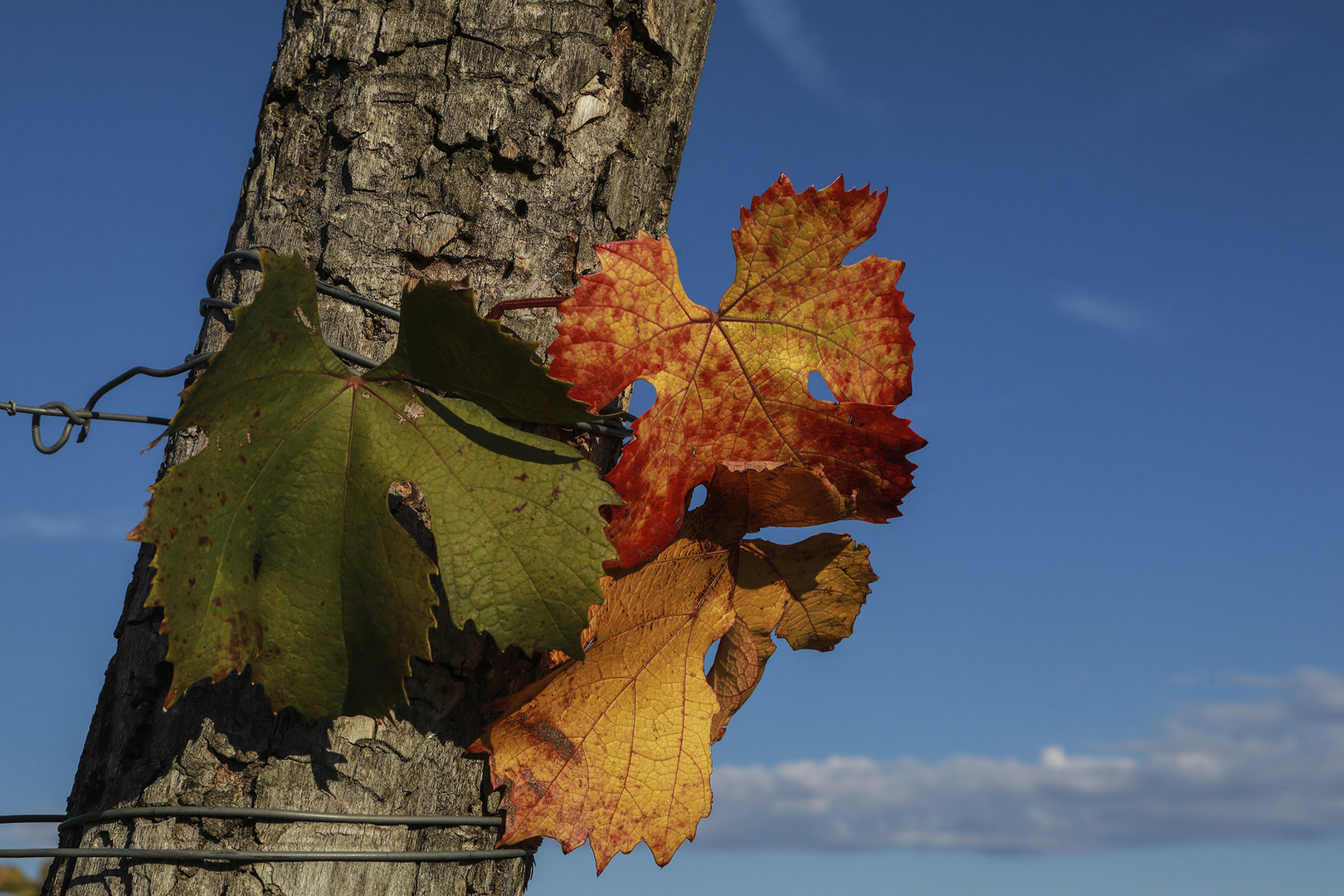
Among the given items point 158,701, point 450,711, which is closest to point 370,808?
point 450,711

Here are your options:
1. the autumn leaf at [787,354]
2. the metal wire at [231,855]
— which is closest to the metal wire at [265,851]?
the metal wire at [231,855]

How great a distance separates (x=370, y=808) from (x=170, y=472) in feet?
2.12

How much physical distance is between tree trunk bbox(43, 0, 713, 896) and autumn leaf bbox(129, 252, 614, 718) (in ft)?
0.63

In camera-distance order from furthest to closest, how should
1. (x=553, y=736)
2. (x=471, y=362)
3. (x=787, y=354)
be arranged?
1. (x=787, y=354)
2. (x=553, y=736)
3. (x=471, y=362)

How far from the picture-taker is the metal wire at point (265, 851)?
1.62 metres

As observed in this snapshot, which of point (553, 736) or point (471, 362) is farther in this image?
point (553, 736)

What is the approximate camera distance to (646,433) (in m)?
1.71

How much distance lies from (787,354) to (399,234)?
76cm

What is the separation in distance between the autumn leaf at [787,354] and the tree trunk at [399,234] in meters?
0.28

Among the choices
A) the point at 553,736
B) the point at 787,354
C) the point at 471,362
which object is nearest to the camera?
the point at 471,362

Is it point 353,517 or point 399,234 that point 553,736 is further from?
point 399,234

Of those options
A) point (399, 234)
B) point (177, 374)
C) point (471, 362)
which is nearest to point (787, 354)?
point (471, 362)

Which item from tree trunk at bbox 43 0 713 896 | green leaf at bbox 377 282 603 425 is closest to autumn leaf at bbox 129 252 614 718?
green leaf at bbox 377 282 603 425

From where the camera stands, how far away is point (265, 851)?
1.63 meters
